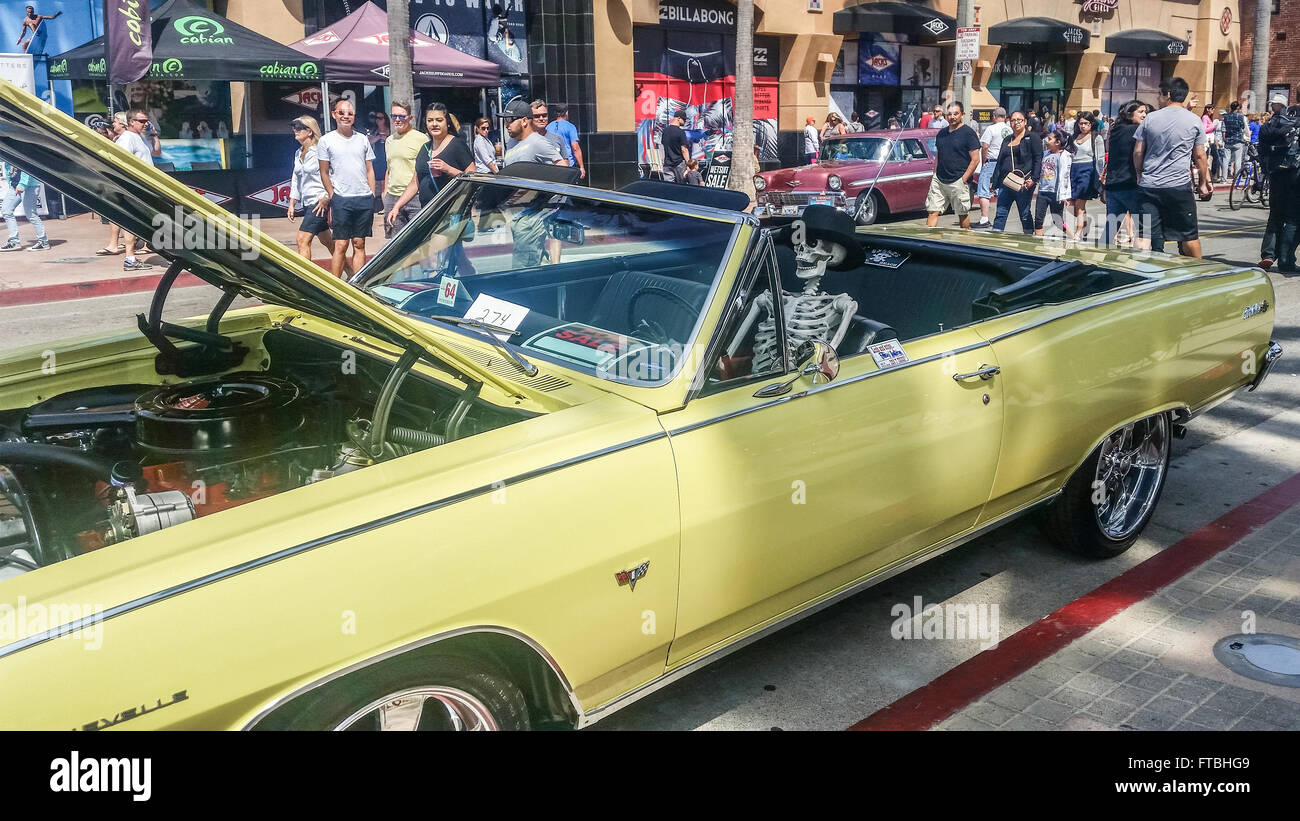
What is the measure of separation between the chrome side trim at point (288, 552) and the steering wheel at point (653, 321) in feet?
2.20

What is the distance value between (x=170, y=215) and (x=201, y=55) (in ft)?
49.1

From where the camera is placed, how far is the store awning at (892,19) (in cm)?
2619

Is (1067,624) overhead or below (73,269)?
below

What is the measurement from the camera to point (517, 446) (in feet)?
9.02

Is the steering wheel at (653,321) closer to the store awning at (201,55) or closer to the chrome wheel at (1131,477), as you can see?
the chrome wheel at (1131,477)

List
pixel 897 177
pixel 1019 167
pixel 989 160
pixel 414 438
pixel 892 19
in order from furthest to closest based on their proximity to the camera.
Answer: pixel 892 19 < pixel 897 177 < pixel 989 160 < pixel 1019 167 < pixel 414 438

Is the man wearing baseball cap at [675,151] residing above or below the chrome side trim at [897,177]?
above

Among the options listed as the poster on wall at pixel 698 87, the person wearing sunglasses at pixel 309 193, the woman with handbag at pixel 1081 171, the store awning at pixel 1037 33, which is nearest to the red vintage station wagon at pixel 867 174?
the woman with handbag at pixel 1081 171

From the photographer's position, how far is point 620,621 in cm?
279

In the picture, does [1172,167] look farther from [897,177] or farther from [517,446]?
[517,446]

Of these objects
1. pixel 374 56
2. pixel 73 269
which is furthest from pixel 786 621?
pixel 374 56
